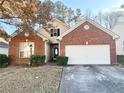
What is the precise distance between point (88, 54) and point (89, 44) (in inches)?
45.9

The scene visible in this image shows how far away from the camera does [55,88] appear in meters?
11.0

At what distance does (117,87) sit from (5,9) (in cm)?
1669

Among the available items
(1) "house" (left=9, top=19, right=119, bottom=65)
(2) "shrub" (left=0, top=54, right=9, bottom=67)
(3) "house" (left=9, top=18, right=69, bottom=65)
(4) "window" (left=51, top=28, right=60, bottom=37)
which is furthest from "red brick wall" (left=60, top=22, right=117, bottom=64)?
(2) "shrub" (left=0, top=54, right=9, bottom=67)

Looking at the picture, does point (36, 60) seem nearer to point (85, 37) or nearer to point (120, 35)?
point (85, 37)

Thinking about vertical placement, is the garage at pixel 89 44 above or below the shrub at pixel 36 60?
above

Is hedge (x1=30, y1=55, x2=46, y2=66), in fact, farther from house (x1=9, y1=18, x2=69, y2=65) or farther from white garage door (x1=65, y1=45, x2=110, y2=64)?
white garage door (x1=65, y1=45, x2=110, y2=64)

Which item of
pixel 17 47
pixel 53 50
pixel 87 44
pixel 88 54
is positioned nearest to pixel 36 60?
pixel 17 47

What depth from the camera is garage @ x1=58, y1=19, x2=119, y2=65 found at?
25.3 m

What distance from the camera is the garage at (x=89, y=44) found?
25.3m

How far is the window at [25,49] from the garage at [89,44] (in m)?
3.99

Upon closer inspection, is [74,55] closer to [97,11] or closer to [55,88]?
[55,88]

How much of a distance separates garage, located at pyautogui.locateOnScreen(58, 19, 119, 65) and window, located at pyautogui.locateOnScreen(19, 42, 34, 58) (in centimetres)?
399

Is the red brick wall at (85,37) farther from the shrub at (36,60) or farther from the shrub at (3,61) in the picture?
the shrub at (3,61)

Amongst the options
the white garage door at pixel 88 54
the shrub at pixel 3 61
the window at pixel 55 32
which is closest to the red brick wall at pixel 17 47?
the shrub at pixel 3 61
